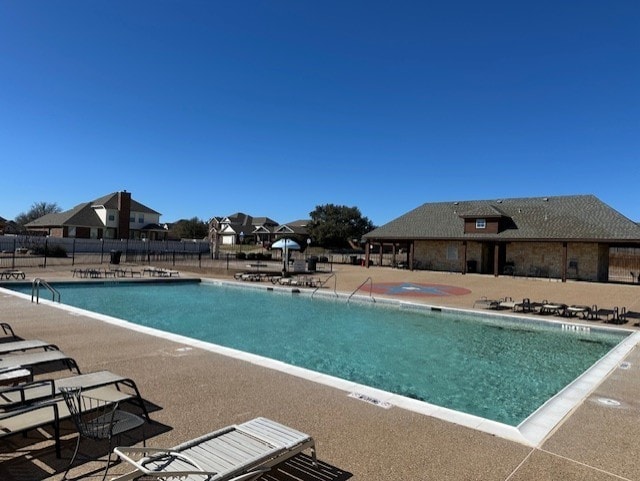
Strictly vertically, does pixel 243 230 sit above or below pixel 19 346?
above

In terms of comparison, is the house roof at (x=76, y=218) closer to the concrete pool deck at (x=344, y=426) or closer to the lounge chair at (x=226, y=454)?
the concrete pool deck at (x=344, y=426)

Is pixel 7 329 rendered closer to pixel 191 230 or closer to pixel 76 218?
pixel 76 218

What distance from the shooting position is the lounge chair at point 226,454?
3.10 m

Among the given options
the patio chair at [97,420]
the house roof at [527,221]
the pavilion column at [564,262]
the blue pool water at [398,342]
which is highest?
the house roof at [527,221]

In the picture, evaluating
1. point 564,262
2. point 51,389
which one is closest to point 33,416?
point 51,389

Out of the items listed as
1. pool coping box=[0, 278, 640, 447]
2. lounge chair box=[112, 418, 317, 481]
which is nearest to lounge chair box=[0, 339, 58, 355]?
pool coping box=[0, 278, 640, 447]

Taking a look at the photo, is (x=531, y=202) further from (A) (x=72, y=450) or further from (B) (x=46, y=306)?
(A) (x=72, y=450)

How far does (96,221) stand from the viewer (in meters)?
59.4

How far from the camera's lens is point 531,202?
3500 centimetres

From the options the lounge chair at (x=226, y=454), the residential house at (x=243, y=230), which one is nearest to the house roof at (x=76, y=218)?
the residential house at (x=243, y=230)

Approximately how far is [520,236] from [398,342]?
2166 cm

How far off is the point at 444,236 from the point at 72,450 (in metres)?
31.5

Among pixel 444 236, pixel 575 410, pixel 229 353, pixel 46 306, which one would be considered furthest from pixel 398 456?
pixel 444 236

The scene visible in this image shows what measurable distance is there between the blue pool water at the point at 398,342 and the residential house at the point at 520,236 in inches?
663
